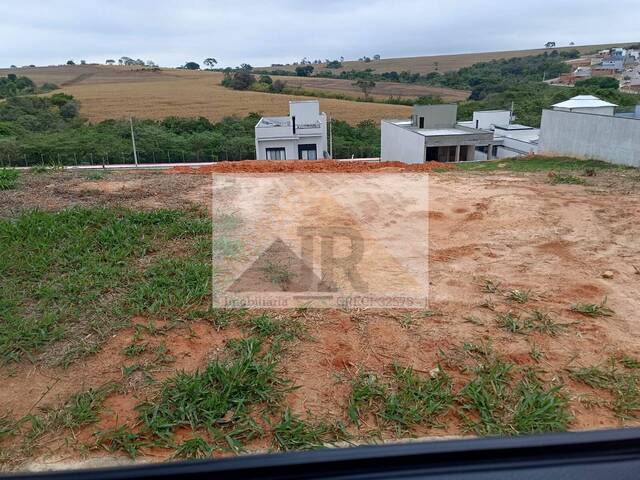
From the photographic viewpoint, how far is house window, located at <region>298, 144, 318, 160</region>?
20328 mm

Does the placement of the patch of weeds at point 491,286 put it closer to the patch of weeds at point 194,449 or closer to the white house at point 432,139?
the patch of weeds at point 194,449

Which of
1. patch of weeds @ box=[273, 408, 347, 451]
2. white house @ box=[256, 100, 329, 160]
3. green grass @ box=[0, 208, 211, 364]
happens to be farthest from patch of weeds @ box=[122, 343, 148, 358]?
white house @ box=[256, 100, 329, 160]

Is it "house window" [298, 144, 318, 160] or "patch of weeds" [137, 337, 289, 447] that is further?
"house window" [298, 144, 318, 160]

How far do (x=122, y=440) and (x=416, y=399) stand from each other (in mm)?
1304

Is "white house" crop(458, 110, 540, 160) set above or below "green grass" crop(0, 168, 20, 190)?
below

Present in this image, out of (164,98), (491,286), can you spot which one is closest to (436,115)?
(491,286)

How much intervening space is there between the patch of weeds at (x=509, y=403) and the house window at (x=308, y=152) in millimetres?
18635

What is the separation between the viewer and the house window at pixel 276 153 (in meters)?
20.0

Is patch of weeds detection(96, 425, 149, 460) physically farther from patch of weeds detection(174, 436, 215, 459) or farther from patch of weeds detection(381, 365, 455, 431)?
patch of weeds detection(381, 365, 455, 431)

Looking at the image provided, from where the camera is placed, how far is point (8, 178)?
596 centimetres

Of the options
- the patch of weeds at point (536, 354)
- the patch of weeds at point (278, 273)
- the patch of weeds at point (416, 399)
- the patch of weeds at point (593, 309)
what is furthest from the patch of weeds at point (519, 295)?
the patch of weeds at point (278, 273)

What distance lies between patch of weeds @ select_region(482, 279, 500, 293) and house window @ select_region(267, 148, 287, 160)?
17.5 meters

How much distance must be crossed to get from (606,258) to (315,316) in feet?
8.63

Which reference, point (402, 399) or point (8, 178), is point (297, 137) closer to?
point (8, 178)
